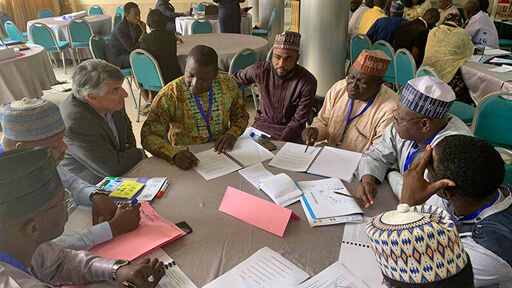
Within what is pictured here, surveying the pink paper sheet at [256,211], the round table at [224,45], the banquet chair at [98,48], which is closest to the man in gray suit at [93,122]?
the pink paper sheet at [256,211]

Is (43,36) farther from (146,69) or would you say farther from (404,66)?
(404,66)

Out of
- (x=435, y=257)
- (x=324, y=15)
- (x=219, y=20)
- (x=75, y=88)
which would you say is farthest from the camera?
(x=219, y=20)

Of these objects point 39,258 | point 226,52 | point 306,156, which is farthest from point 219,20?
point 39,258

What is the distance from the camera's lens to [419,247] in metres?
0.70

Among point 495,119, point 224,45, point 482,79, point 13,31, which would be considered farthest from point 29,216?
point 13,31

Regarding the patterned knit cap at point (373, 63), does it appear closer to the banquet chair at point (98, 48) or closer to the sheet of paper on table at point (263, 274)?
the sheet of paper on table at point (263, 274)

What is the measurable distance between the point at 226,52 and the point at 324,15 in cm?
130

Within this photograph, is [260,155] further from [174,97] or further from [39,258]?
[39,258]

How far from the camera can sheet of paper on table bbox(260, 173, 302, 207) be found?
1.42 meters

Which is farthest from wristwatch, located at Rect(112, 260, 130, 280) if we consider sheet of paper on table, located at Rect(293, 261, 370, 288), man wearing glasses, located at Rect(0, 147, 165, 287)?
sheet of paper on table, located at Rect(293, 261, 370, 288)

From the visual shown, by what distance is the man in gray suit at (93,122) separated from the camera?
5.28 feet

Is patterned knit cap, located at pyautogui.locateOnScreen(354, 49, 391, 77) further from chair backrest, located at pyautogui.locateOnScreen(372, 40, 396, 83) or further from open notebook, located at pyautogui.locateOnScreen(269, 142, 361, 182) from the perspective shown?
chair backrest, located at pyautogui.locateOnScreen(372, 40, 396, 83)

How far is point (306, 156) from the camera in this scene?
1.80 m

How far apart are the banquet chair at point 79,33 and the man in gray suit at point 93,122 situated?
5275 millimetres
